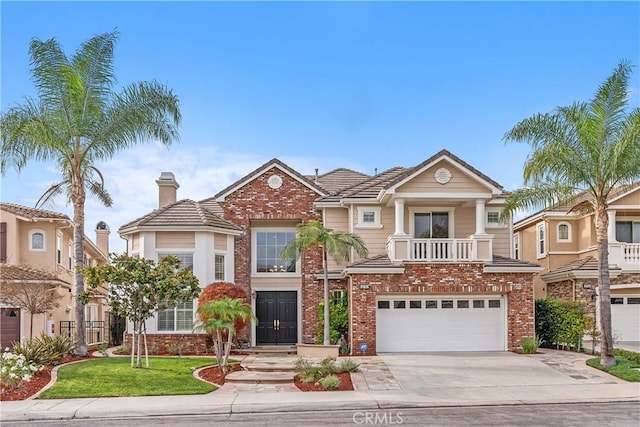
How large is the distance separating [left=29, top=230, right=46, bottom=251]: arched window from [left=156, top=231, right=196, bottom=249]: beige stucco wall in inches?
230

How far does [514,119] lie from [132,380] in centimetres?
1297

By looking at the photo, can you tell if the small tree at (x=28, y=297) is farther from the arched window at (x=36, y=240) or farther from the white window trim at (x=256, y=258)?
the white window trim at (x=256, y=258)

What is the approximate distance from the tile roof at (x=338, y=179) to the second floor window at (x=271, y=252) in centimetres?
289

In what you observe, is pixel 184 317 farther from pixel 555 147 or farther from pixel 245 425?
pixel 555 147

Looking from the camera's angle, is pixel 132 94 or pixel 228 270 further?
pixel 228 270

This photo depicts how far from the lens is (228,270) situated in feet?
74.1

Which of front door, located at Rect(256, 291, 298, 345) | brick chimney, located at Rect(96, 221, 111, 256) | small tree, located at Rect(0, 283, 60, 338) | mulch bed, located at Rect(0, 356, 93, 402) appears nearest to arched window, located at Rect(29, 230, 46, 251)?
small tree, located at Rect(0, 283, 60, 338)

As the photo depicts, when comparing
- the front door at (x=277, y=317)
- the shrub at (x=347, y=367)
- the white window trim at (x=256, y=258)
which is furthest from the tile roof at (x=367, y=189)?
the shrub at (x=347, y=367)

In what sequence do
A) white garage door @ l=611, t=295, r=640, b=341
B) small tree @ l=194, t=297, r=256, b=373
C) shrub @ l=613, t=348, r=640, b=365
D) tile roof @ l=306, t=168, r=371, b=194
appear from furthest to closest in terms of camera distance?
tile roof @ l=306, t=168, r=371, b=194 → white garage door @ l=611, t=295, r=640, b=341 → shrub @ l=613, t=348, r=640, b=365 → small tree @ l=194, t=297, r=256, b=373

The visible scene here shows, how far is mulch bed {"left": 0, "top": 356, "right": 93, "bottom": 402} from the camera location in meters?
14.3

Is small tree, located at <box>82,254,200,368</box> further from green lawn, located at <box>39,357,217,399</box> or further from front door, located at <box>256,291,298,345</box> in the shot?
front door, located at <box>256,291,298,345</box>

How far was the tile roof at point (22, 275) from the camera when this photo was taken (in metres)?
21.1

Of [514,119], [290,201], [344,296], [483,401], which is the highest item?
[514,119]

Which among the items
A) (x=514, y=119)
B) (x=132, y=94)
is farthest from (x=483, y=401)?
(x=132, y=94)
